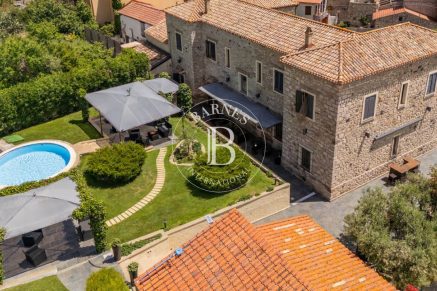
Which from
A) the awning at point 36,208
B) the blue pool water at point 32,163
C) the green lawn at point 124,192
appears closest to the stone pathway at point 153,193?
the green lawn at point 124,192

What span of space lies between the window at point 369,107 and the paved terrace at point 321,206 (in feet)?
16.6

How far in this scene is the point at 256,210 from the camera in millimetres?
30141

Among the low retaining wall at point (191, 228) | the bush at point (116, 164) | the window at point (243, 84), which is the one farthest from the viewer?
the window at point (243, 84)

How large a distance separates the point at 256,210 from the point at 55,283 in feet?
43.6

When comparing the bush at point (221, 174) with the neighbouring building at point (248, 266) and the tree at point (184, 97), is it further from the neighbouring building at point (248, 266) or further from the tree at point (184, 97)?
the tree at point (184, 97)

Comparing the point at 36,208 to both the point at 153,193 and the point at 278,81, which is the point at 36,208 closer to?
the point at 153,193

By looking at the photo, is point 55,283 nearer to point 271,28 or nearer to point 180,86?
point 180,86

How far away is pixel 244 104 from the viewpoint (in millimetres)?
38500

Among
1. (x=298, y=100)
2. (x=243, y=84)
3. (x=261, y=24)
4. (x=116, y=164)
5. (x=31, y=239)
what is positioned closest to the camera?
(x=31, y=239)

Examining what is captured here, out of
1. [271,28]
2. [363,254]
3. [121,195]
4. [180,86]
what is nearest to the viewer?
[363,254]

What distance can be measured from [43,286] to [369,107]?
22.9 meters

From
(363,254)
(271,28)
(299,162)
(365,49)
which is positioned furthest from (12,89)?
(363,254)

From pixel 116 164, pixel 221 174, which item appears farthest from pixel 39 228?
pixel 221 174

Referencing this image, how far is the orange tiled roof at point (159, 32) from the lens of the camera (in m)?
49.0
